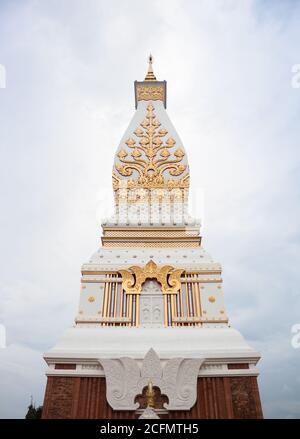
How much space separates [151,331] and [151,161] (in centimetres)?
570

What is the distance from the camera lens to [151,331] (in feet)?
24.1

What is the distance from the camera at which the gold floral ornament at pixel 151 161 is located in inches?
422

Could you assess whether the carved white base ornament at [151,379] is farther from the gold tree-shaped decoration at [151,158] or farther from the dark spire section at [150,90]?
the dark spire section at [150,90]

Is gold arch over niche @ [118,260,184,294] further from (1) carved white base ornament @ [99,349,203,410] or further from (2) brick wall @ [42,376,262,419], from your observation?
(2) brick wall @ [42,376,262,419]

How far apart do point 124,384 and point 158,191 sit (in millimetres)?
5698

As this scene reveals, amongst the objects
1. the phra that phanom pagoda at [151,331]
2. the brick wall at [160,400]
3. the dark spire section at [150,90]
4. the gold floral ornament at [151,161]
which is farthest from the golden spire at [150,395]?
the dark spire section at [150,90]

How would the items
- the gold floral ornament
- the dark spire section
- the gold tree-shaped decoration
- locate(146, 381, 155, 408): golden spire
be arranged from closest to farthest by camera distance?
locate(146, 381, 155, 408): golden spire
the gold floral ornament
the gold tree-shaped decoration
the dark spire section

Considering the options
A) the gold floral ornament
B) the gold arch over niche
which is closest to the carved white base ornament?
the gold arch over niche

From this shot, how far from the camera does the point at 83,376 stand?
675cm

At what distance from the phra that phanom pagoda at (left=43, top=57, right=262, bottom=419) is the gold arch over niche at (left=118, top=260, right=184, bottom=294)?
24 millimetres

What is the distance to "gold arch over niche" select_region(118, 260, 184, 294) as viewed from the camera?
818 centimetres

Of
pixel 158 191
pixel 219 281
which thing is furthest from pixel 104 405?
pixel 158 191
